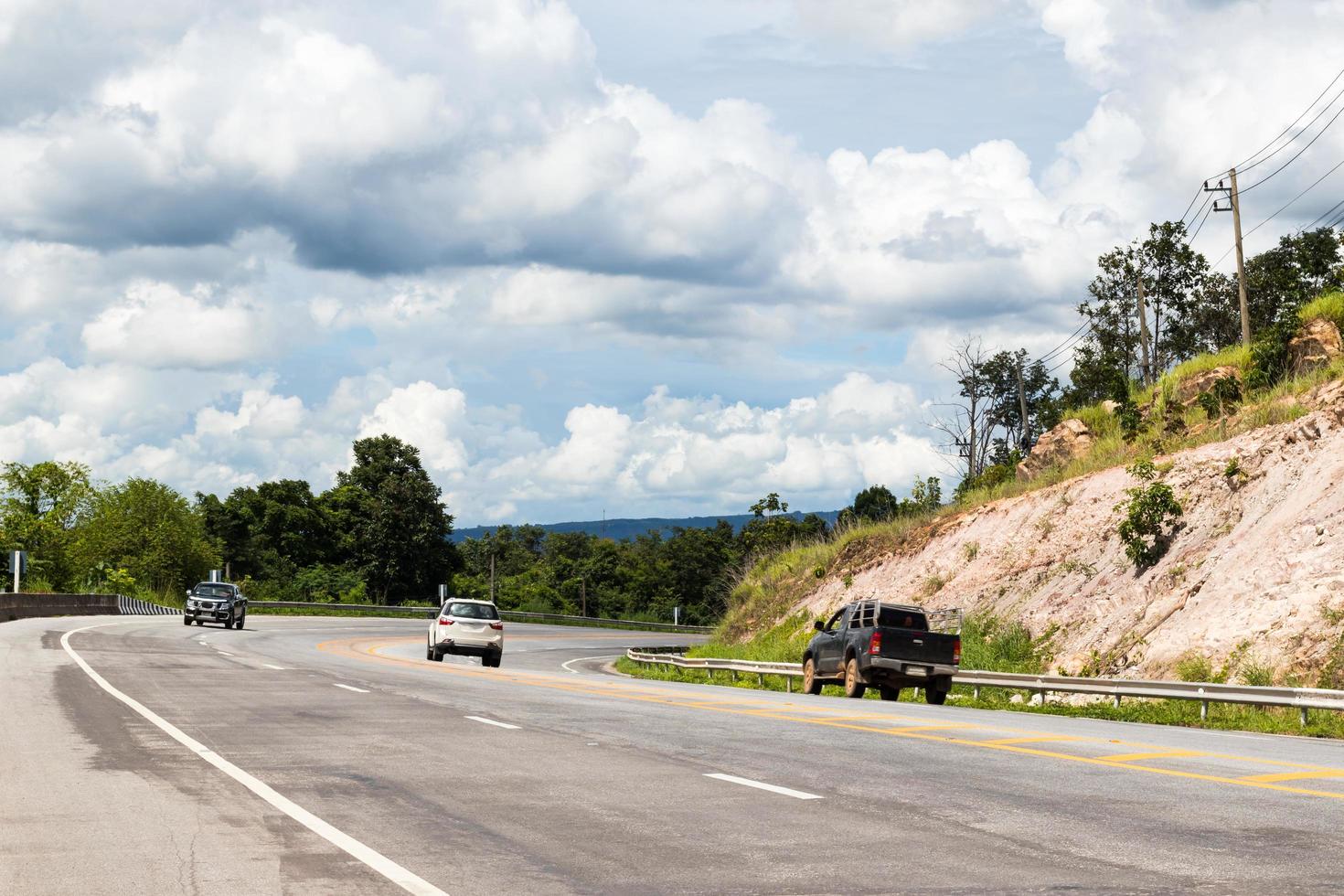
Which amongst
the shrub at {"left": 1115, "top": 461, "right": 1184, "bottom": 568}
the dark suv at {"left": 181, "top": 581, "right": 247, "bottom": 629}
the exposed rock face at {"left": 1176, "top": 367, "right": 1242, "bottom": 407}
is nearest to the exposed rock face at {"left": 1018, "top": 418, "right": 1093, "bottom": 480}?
the exposed rock face at {"left": 1176, "top": 367, "right": 1242, "bottom": 407}

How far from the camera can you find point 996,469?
159 feet

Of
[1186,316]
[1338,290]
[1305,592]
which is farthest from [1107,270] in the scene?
[1305,592]

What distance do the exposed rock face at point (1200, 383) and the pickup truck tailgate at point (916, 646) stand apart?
15.7 meters

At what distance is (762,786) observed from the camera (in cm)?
1040

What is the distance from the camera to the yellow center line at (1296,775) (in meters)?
10.9

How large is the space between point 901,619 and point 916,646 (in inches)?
36.5

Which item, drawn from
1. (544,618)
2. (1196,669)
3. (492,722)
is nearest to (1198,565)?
(1196,669)

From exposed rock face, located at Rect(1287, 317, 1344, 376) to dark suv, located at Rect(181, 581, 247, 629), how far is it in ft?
129

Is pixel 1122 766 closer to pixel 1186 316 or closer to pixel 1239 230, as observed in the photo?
pixel 1239 230

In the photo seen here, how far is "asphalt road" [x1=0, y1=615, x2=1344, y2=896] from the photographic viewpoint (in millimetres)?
7098

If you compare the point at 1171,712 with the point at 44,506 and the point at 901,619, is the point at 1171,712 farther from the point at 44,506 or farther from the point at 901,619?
the point at 44,506

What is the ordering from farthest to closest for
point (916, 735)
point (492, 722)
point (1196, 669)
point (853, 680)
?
point (853, 680) < point (1196, 669) < point (492, 722) < point (916, 735)

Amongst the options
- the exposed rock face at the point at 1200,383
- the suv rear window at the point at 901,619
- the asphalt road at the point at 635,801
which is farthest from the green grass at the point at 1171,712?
the exposed rock face at the point at 1200,383

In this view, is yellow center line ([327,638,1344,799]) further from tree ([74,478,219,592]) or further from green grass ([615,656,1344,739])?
tree ([74,478,219,592])
